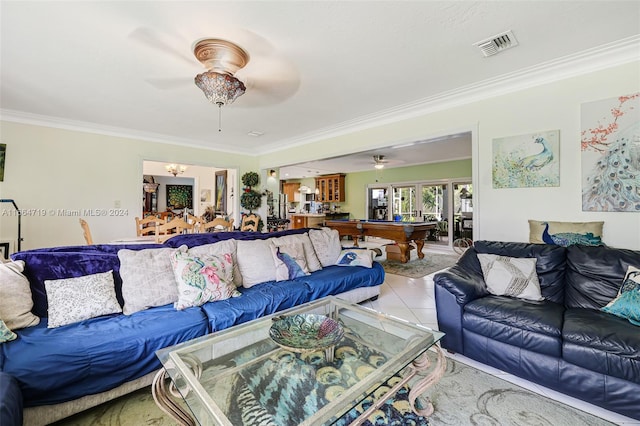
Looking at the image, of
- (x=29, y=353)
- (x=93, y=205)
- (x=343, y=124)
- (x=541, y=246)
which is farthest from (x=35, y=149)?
(x=541, y=246)

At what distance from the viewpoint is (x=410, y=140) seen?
12.5 ft

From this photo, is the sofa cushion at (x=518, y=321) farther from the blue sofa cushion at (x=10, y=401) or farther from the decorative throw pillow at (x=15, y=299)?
the decorative throw pillow at (x=15, y=299)

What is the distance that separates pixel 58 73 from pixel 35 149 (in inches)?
82.5

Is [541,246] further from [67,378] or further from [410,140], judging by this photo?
[67,378]

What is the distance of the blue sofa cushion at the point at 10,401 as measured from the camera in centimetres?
103

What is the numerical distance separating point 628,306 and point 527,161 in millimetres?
1627

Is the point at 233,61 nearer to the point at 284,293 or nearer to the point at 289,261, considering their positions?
the point at 289,261

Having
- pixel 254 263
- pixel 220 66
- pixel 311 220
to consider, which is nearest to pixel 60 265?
pixel 254 263

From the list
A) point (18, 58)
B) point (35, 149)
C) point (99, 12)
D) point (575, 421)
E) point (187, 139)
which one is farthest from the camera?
point (187, 139)

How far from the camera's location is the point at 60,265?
203cm

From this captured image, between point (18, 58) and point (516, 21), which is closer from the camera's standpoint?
point (516, 21)

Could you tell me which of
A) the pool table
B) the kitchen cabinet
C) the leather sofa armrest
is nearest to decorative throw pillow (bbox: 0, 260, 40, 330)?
the leather sofa armrest

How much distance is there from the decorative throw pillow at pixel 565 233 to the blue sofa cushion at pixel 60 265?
3.88m

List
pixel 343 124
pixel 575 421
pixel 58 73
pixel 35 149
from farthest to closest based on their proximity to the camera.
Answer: pixel 343 124 → pixel 35 149 → pixel 58 73 → pixel 575 421
